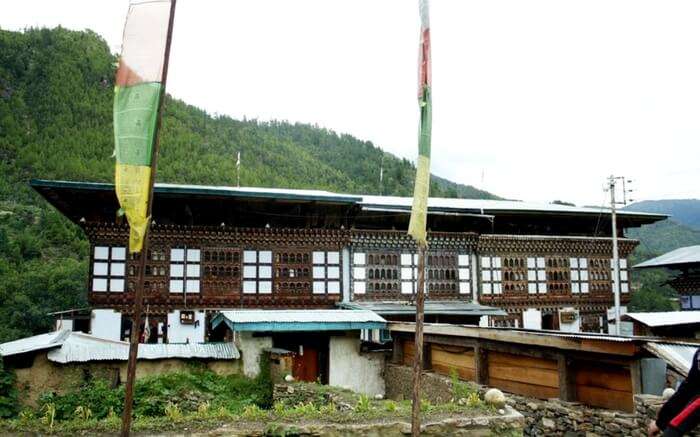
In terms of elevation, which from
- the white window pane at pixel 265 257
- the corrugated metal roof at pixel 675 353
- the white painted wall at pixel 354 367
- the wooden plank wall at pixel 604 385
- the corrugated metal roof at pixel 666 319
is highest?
the white window pane at pixel 265 257

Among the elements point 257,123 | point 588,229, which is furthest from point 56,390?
point 257,123

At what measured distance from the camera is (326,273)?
27.2 meters

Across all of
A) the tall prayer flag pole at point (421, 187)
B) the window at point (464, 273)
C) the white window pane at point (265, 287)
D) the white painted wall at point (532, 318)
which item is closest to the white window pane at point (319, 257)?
the white window pane at point (265, 287)

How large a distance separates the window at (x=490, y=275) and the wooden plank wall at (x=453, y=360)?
41.3 ft

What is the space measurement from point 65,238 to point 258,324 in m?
49.6

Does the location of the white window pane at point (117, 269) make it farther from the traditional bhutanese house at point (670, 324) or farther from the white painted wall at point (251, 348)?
the traditional bhutanese house at point (670, 324)

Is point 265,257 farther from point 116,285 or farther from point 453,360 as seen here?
point 453,360

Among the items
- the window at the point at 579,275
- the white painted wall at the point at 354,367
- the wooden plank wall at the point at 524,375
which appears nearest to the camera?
the wooden plank wall at the point at 524,375

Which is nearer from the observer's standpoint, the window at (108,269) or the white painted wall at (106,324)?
the white painted wall at (106,324)

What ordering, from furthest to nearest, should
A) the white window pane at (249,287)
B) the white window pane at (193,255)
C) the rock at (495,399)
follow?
the white window pane at (249,287), the white window pane at (193,255), the rock at (495,399)

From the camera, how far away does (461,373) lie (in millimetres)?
15711

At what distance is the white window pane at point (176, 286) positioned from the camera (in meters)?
25.0

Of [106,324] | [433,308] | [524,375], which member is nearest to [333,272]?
[433,308]

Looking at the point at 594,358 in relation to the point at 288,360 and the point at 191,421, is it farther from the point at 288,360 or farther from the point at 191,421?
the point at 288,360
